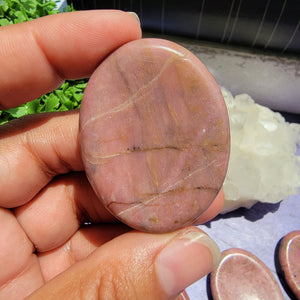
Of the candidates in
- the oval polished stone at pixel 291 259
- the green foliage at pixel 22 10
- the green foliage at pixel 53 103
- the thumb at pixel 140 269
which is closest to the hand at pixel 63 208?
the thumb at pixel 140 269

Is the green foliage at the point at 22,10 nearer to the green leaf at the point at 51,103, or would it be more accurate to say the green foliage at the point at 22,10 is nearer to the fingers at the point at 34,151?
the green leaf at the point at 51,103

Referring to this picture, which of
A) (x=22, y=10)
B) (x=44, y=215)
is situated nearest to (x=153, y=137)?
(x=44, y=215)

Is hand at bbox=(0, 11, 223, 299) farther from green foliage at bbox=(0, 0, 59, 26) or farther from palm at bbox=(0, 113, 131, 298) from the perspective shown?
green foliage at bbox=(0, 0, 59, 26)

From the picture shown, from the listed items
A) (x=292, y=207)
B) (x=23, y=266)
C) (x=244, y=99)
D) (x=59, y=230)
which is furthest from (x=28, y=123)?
(x=292, y=207)

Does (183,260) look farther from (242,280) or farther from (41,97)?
(41,97)

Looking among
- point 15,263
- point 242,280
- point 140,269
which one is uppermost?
point 140,269

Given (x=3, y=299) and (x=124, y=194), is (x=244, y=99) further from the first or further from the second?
(x=3, y=299)

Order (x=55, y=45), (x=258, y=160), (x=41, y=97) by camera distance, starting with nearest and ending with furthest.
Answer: (x=55, y=45) < (x=41, y=97) < (x=258, y=160)
